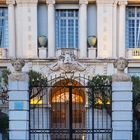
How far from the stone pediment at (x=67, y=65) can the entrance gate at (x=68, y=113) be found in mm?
10758

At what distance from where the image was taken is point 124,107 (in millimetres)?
21672

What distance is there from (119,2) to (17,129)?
73.7ft

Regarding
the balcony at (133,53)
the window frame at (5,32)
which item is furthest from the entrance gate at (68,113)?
the window frame at (5,32)

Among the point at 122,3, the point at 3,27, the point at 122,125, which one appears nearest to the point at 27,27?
the point at 3,27

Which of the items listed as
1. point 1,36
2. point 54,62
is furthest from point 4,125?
point 1,36

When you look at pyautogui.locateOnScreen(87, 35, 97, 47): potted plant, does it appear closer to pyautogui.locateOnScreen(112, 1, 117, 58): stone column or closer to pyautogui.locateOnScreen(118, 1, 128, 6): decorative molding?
pyautogui.locateOnScreen(112, 1, 117, 58): stone column

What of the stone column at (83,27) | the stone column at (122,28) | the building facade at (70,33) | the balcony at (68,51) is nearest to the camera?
the building facade at (70,33)

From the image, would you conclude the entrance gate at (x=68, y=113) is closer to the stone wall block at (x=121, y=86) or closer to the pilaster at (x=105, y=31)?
the stone wall block at (x=121, y=86)

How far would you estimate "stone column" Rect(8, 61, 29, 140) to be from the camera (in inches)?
854

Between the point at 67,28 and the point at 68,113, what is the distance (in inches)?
757

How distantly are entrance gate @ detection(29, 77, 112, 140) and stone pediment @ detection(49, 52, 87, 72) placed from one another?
35.3ft

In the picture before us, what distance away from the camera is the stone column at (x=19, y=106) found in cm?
2170

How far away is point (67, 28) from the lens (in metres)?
44.0

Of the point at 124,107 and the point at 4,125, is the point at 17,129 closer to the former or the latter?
the point at 124,107
